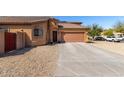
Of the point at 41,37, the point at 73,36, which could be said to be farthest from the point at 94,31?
the point at 41,37

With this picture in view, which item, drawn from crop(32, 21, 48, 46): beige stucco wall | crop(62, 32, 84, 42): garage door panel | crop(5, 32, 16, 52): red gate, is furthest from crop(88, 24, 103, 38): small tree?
crop(5, 32, 16, 52): red gate

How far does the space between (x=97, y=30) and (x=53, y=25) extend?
3240 cm

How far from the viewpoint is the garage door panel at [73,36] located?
39.0 m

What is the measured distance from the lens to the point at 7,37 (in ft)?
60.3

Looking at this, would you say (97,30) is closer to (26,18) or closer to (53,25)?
(53,25)

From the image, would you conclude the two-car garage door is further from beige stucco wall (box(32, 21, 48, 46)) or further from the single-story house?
beige stucco wall (box(32, 21, 48, 46))

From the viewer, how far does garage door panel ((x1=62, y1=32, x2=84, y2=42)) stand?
3897 cm

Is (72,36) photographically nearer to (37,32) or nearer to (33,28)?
(37,32)

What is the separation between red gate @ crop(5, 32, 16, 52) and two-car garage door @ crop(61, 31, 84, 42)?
18.8 metres

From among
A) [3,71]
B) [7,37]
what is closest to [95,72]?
[3,71]

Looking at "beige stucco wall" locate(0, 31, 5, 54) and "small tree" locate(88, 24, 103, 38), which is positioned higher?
"small tree" locate(88, 24, 103, 38)

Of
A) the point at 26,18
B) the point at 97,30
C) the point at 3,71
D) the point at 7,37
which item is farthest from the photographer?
the point at 97,30

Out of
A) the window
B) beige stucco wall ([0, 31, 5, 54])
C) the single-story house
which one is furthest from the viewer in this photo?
the window
